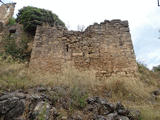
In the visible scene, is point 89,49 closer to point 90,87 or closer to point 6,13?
point 90,87

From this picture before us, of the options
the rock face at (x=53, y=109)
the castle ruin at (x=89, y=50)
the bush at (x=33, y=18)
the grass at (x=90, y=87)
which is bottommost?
the rock face at (x=53, y=109)

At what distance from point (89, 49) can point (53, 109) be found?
4274mm

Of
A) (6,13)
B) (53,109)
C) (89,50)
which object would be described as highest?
(6,13)

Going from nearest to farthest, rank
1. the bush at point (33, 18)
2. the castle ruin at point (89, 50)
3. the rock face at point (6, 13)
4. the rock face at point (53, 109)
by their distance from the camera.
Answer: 1. the rock face at point (53, 109)
2. the castle ruin at point (89, 50)
3. the bush at point (33, 18)
4. the rock face at point (6, 13)

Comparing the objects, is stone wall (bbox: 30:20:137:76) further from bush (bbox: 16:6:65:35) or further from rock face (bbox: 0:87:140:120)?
rock face (bbox: 0:87:140:120)

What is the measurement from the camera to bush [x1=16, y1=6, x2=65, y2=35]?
9569 millimetres

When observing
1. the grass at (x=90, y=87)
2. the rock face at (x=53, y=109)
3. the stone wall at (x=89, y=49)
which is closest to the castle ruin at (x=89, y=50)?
the stone wall at (x=89, y=49)

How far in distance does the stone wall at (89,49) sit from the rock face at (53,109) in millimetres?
2888

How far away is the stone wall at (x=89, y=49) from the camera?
6434mm

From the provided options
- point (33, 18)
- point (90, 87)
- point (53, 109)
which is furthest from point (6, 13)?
point (53, 109)

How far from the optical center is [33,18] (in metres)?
9.71

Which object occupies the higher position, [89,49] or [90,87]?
[89,49]

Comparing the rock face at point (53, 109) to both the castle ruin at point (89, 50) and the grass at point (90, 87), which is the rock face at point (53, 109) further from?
the castle ruin at point (89, 50)

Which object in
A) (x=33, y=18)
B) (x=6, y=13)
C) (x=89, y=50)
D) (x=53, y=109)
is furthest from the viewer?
(x=6, y=13)
